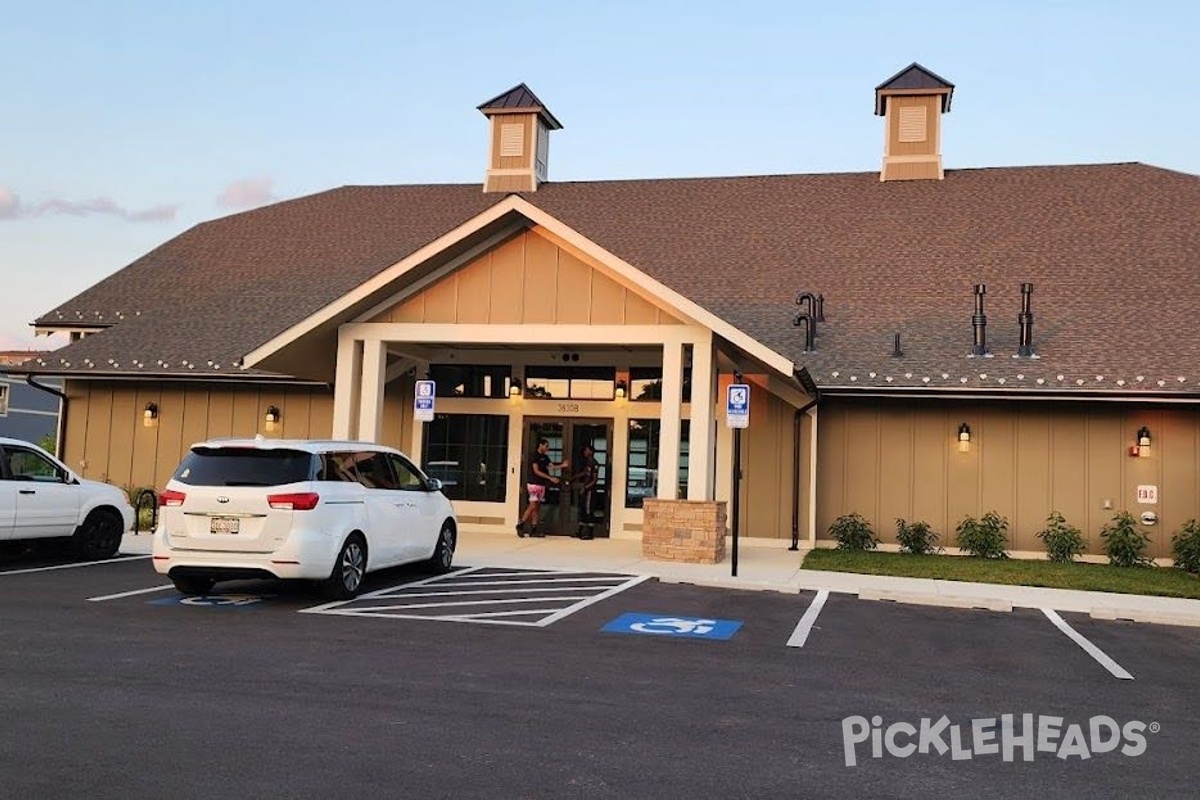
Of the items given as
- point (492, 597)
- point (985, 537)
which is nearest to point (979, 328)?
point (985, 537)

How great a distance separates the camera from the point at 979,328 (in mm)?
18000

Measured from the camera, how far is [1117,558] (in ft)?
55.6

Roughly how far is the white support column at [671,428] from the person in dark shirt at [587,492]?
3.54 metres

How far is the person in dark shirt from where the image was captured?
63.0ft

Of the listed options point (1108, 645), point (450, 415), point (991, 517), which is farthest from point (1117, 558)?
point (450, 415)

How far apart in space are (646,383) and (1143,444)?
8.69m

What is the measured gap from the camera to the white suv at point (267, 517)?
10359 millimetres

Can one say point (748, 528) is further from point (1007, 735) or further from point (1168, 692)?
point (1007, 735)

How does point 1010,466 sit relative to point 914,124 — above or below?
below

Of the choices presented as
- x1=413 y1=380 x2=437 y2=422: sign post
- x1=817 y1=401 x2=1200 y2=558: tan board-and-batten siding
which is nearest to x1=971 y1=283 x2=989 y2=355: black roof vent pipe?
x1=817 y1=401 x2=1200 y2=558: tan board-and-batten siding

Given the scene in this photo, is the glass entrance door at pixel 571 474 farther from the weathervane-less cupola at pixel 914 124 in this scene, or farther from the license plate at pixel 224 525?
the weathervane-less cupola at pixel 914 124

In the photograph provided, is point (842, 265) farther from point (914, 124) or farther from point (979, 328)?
point (914, 124)

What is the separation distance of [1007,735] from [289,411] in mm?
17307

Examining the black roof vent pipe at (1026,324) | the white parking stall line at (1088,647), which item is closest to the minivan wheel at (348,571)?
the white parking stall line at (1088,647)
